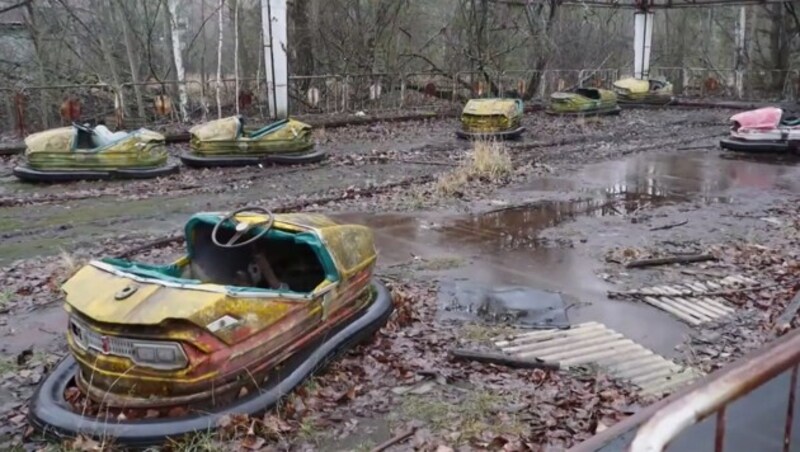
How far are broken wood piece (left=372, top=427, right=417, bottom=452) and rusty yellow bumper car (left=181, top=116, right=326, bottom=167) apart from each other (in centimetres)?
715

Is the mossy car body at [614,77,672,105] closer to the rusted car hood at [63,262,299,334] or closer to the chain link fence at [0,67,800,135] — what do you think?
the chain link fence at [0,67,800,135]

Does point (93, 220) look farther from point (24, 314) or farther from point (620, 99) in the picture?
point (620, 99)

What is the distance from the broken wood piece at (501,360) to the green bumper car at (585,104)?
12524 millimetres

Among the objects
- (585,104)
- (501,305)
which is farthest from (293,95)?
(501,305)

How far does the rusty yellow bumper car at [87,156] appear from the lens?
8477mm

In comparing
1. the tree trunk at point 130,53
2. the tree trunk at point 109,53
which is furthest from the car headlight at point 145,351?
the tree trunk at point 130,53

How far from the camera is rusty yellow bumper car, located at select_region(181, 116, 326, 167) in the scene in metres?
9.46

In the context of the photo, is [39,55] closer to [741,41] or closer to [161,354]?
[161,354]

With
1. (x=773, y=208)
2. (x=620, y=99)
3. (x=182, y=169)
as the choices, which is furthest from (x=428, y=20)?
(x=773, y=208)

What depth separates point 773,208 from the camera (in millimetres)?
7078

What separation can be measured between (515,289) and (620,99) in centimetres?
1457

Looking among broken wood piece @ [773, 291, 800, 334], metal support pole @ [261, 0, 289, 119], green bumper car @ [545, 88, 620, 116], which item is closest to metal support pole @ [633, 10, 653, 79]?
green bumper car @ [545, 88, 620, 116]

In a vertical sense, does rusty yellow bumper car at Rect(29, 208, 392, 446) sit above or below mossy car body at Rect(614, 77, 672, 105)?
below

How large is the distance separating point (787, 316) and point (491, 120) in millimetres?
8286
